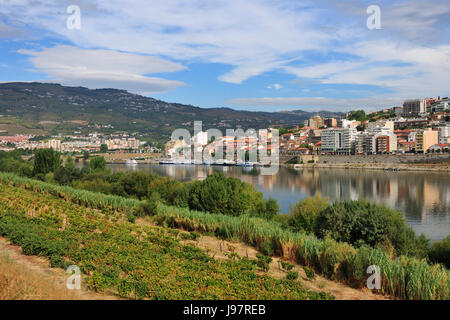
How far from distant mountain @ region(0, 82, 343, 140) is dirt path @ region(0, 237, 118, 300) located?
88730mm

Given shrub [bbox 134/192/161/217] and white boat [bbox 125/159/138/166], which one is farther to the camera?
white boat [bbox 125/159/138/166]

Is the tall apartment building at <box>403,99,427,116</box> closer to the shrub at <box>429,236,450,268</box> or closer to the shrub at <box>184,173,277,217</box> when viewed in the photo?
the shrub at <box>184,173,277,217</box>

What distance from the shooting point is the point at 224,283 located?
14.3 feet

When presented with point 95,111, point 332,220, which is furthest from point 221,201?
point 95,111

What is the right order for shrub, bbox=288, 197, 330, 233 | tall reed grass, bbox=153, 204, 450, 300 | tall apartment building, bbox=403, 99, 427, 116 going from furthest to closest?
tall apartment building, bbox=403, 99, 427, 116 < shrub, bbox=288, 197, 330, 233 < tall reed grass, bbox=153, 204, 450, 300

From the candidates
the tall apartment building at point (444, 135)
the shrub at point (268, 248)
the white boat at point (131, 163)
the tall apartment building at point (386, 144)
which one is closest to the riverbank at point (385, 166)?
the tall apartment building at point (386, 144)

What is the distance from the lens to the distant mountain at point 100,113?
9662 centimetres

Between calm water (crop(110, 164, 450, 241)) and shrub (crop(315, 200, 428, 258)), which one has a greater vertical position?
shrub (crop(315, 200, 428, 258))

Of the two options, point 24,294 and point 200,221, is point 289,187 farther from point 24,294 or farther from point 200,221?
point 24,294

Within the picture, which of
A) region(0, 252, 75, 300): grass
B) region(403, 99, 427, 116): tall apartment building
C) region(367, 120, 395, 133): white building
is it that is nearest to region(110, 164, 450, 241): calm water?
region(0, 252, 75, 300): grass

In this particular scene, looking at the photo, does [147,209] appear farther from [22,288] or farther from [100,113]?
[100,113]

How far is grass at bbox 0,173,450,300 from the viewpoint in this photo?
4.22 meters

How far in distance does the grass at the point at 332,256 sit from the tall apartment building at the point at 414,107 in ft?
252

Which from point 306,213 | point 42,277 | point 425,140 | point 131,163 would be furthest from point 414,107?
point 42,277
